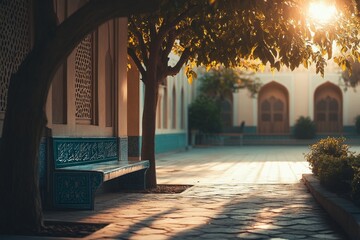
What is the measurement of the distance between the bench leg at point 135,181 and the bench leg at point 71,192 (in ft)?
10.6

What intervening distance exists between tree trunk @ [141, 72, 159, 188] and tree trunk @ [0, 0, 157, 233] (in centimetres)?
547

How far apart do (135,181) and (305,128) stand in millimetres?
31499

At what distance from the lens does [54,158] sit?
8328 millimetres

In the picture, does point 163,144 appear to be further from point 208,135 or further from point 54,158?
point 54,158

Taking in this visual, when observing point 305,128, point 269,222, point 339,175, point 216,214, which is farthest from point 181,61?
point 305,128

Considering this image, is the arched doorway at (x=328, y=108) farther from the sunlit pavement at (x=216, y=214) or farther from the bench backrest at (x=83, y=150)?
the bench backrest at (x=83, y=150)

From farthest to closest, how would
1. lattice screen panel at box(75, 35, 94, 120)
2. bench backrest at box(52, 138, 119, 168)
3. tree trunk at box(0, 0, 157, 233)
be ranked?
lattice screen panel at box(75, 35, 94, 120) → bench backrest at box(52, 138, 119, 168) → tree trunk at box(0, 0, 157, 233)

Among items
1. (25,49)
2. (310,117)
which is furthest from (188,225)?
(310,117)

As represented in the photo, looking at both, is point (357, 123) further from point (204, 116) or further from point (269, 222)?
point (269, 222)

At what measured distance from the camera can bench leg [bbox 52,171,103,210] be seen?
8.14 m

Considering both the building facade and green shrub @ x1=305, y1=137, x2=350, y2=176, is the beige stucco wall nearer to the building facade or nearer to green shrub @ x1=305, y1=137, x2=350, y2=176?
the building facade

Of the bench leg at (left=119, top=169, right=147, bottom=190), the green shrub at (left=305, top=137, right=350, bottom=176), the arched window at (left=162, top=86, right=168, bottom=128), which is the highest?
the arched window at (left=162, top=86, right=168, bottom=128)

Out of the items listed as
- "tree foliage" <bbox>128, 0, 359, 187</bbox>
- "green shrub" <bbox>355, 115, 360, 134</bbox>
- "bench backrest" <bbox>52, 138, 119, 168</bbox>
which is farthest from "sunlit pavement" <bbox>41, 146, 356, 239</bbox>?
A: "green shrub" <bbox>355, 115, 360, 134</bbox>

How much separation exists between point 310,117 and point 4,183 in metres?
39.1
